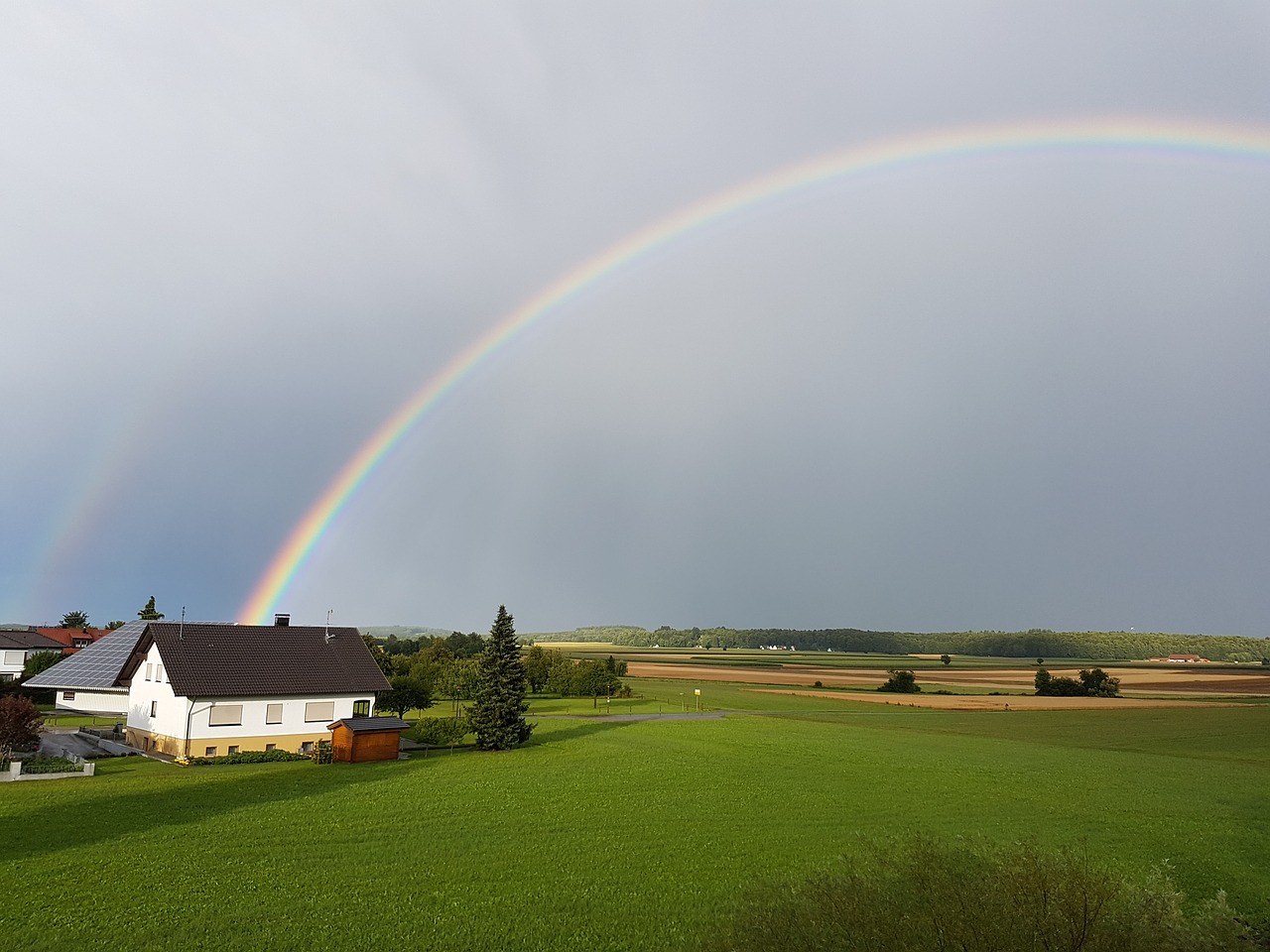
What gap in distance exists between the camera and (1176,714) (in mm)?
69812

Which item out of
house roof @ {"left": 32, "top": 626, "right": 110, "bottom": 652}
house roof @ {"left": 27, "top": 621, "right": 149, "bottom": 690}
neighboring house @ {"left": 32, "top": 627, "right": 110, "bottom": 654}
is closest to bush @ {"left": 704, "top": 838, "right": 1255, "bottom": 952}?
house roof @ {"left": 27, "top": 621, "right": 149, "bottom": 690}

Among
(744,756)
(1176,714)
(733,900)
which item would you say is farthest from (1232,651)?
(733,900)

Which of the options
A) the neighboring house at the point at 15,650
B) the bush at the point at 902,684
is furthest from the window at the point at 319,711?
the bush at the point at 902,684

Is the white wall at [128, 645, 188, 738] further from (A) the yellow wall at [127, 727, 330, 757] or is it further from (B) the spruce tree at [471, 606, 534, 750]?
(B) the spruce tree at [471, 606, 534, 750]

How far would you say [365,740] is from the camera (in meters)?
39.2

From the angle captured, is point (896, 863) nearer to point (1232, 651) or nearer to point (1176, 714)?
point (1176, 714)

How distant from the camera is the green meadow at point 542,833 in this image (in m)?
15.9

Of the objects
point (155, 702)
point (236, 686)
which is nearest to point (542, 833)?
point (236, 686)

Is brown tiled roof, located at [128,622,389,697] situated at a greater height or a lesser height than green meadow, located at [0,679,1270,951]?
greater

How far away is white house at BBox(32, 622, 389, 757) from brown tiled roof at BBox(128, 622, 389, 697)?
50mm

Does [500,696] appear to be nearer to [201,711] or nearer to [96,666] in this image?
[201,711]

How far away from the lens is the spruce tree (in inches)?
1693

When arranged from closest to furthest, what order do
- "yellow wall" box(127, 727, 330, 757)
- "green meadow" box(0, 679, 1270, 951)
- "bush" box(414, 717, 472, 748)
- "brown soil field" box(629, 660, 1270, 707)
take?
"green meadow" box(0, 679, 1270, 951), "yellow wall" box(127, 727, 330, 757), "bush" box(414, 717, 472, 748), "brown soil field" box(629, 660, 1270, 707)

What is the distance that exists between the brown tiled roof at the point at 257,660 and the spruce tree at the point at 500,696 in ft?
21.6
